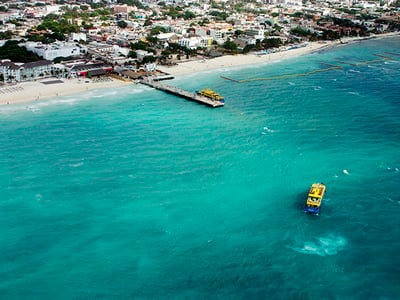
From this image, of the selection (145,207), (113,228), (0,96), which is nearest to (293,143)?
(145,207)

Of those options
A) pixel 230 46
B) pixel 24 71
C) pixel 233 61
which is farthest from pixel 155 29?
pixel 24 71

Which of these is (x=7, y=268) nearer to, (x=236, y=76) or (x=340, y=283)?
(x=340, y=283)

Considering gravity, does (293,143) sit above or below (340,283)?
above

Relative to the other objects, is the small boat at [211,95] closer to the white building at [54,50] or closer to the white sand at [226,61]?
the white sand at [226,61]

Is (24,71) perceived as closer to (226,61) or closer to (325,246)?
(226,61)

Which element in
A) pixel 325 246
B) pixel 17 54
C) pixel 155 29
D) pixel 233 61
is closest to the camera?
pixel 325 246
